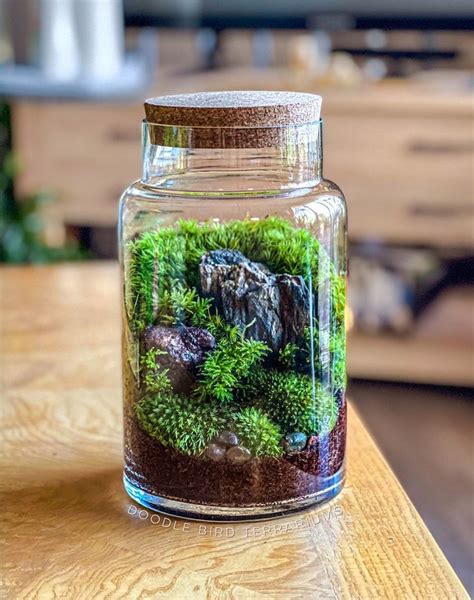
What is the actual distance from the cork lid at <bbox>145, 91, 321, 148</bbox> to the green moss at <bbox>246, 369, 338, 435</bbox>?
0.16m

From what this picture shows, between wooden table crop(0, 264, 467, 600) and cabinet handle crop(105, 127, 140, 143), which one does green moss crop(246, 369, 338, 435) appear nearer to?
wooden table crop(0, 264, 467, 600)

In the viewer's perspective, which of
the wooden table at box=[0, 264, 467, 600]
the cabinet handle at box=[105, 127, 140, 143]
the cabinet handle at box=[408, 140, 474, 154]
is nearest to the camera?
the wooden table at box=[0, 264, 467, 600]

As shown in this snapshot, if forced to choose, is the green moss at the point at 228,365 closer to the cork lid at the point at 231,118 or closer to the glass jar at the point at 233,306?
the glass jar at the point at 233,306

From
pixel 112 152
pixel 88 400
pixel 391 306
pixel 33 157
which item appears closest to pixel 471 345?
pixel 391 306

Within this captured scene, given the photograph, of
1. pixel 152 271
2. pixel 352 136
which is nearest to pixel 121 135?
pixel 352 136

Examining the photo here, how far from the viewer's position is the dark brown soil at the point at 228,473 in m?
0.70

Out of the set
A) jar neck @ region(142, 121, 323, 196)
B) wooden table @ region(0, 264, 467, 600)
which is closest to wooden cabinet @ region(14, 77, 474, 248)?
wooden table @ region(0, 264, 467, 600)

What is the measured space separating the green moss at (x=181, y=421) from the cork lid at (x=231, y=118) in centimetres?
18

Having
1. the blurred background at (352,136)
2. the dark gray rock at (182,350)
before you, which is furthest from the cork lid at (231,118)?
the blurred background at (352,136)

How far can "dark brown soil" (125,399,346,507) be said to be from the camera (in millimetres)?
701

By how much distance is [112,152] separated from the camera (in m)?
2.54

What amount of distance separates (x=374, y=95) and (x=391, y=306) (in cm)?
54

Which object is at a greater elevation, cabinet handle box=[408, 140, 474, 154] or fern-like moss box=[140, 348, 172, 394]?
fern-like moss box=[140, 348, 172, 394]

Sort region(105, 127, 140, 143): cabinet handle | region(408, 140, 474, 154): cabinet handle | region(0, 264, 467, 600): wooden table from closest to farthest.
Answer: region(0, 264, 467, 600): wooden table → region(408, 140, 474, 154): cabinet handle → region(105, 127, 140, 143): cabinet handle
